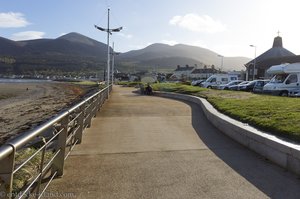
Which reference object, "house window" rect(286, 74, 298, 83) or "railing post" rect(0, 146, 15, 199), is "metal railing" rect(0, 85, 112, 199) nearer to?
"railing post" rect(0, 146, 15, 199)

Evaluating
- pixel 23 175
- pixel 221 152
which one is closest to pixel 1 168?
pixel 23 175

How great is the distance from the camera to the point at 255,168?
21.1ft

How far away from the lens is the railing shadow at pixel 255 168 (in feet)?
17.5

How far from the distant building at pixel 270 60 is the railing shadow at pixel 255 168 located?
2238 inches

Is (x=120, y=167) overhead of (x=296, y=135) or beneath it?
beneath

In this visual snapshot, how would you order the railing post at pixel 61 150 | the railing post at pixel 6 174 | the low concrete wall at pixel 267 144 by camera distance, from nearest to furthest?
the railing post at pixel 6 174, the railing post at pixel 61 150, the low concrete wall at pixel 267 144

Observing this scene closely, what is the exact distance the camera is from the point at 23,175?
6016mm

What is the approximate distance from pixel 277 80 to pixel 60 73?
17485 cm

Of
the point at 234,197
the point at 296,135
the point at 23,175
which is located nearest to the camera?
the point at 234,197

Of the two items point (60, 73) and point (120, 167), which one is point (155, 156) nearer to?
point (120, 167)

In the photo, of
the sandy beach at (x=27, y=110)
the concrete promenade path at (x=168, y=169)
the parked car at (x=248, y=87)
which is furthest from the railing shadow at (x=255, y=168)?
the parked car at (x=248, y=87)

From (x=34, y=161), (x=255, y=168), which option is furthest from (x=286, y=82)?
(x=34, y=161)

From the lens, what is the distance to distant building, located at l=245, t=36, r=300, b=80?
70.2 metres

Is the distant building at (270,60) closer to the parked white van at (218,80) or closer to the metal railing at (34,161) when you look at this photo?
the parked white van at (218,80)
